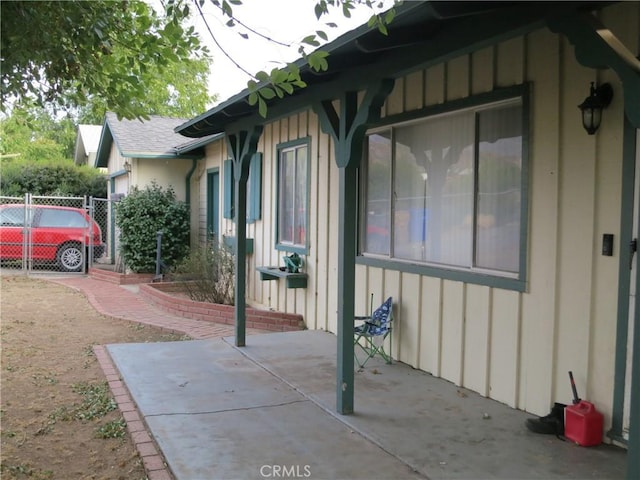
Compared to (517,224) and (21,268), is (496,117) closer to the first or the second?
(517,224)

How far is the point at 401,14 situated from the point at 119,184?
1434 centimetres

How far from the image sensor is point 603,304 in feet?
12.6

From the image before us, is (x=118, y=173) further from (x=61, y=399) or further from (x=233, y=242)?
(x=61, y=399)

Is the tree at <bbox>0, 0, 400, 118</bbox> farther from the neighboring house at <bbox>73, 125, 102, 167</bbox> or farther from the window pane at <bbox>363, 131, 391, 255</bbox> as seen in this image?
the neighboring house at <bbox>73, 125, 102, 167</bbox>

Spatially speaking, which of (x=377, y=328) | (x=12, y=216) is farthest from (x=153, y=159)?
(x=377, y=328)

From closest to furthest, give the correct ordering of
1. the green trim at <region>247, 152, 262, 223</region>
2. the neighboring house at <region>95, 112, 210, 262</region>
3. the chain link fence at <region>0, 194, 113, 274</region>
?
1. the green trim at <region>247, 152, 262, 223</region>
2. the neighboring house at <region>95, 112, 210, 262</region>
3. the chain link fence at <region>0, 194, 113, 274</region>

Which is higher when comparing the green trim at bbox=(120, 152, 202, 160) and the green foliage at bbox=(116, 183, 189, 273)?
the green trim at bbox=(120, 152, 202, 160)

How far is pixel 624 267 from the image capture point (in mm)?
3668

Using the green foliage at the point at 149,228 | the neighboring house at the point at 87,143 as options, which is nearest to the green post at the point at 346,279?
the green foliage at the point at 149,228

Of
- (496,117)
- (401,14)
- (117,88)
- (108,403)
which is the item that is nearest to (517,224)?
(496,117)

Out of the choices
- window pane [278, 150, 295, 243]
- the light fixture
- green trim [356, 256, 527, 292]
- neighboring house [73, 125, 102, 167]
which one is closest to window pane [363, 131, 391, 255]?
green trim [356, 256, 527, 292]

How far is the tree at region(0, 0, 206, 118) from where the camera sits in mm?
3723

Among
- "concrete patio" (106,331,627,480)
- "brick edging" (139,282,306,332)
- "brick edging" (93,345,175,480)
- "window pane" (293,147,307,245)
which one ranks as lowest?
"brick edging" (93,345,175,480)

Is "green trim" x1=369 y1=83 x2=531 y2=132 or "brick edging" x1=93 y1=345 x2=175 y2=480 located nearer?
Answer: "brick edging" x1=93 y1=345 x2=175 y2=480
